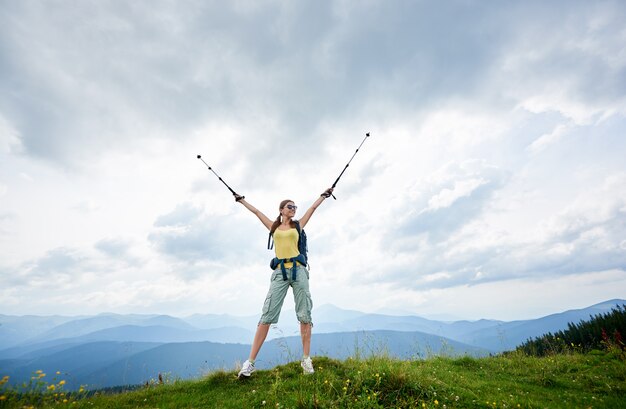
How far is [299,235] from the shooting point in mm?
6879

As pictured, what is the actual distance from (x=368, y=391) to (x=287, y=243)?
3119 mm

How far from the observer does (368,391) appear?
529 centimetres

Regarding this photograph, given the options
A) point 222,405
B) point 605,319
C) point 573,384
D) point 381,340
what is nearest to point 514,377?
point 573,384

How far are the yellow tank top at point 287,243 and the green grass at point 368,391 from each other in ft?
7.73

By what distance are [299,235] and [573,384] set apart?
7126 millimetres

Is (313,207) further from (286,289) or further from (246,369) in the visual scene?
(246,369)

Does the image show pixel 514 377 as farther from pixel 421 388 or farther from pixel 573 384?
pixel 421 388

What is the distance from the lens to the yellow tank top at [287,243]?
6668 millimetres

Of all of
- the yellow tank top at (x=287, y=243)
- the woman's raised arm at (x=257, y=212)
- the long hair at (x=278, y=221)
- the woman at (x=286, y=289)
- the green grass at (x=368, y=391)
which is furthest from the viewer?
the woman's raised arm at (x=257, y=212)

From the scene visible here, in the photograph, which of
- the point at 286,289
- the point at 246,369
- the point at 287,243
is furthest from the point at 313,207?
the point at 246,369

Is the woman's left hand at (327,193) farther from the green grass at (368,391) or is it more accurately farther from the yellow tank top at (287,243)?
the green grass at (368,391)

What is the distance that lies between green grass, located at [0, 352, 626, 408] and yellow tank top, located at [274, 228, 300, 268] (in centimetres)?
236

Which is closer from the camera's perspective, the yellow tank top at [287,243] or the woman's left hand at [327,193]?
the yellow tank top at [287,243]

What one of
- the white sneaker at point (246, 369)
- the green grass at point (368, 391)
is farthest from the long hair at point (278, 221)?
the green grass at point (368, 391)
